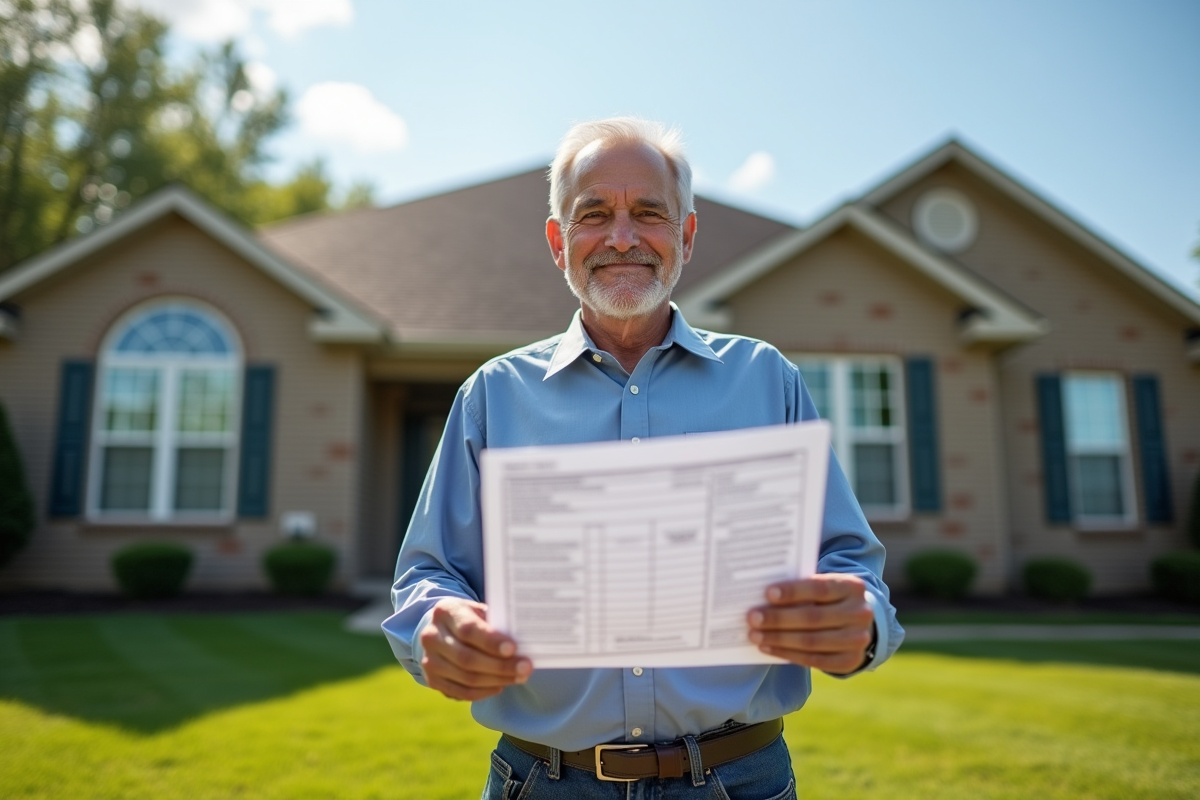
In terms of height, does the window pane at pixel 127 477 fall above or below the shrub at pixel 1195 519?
above

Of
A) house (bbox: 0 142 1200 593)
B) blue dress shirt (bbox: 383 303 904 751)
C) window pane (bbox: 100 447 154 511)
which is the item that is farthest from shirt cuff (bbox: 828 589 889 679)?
window pane (bbox: 100 447 154 511)

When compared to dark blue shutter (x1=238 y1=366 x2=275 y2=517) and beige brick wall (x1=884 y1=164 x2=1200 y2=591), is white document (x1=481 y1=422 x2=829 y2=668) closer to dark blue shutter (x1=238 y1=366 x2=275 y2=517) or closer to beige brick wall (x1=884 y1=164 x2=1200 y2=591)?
dark blue shutter (x1=238 y1=366 x2=275 y2=517)

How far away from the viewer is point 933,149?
12.3 metres

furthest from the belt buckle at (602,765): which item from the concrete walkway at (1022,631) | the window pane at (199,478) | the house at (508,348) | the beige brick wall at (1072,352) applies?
the beige brick wall at (1072,352)

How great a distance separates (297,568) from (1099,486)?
10821 mm

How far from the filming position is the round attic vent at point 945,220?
12.6 metres

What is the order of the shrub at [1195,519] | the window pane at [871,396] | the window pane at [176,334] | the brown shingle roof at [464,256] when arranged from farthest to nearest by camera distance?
the brown shingle roof at [464,256] < the shrub at [1195,519] < the window pane at [871,396] < the window pane at [176,334]

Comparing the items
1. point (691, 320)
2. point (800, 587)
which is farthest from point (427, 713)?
point (691, 320)

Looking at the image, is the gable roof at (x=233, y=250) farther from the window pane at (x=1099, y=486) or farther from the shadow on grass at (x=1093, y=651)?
the window pane at (x=1099, y=486)

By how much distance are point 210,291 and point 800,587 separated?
10708 mm

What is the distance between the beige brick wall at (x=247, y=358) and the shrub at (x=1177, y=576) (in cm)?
1054

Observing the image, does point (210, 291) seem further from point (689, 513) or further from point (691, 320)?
point (689, 513)

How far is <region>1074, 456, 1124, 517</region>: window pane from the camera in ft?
39.0

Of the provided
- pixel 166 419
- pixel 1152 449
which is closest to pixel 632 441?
pixel 166 419
